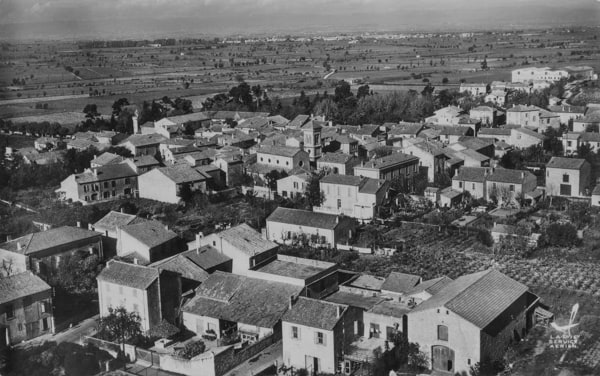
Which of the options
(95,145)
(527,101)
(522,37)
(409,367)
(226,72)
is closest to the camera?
(409,367)

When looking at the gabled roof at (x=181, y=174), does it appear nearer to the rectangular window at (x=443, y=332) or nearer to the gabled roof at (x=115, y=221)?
the gabled roof at (x=115, y=221)

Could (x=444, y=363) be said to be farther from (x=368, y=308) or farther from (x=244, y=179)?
(x=244, y=179)

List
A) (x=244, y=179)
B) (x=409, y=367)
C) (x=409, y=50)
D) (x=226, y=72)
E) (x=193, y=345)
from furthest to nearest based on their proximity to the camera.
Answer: (x=409, y=50) < (x=226, y=72) < (x=244, y=179) < (x=193, y=345) < (x=409, y=367)

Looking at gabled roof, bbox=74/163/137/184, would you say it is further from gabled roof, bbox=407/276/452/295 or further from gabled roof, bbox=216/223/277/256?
gabled roof, bbox=407/276/452/295

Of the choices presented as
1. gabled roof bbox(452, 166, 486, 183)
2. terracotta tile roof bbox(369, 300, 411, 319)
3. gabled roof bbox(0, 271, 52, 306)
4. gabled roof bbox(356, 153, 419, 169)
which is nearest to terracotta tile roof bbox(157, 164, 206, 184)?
gabled roof bbox(356, 153, 419, 169)

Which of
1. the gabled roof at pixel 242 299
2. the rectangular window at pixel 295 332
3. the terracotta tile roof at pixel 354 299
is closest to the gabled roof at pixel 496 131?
the terracotta tile roof at pixel 354 299

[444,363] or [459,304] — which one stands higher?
[459,304]

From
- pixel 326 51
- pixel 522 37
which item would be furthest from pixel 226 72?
pixel 522 37
